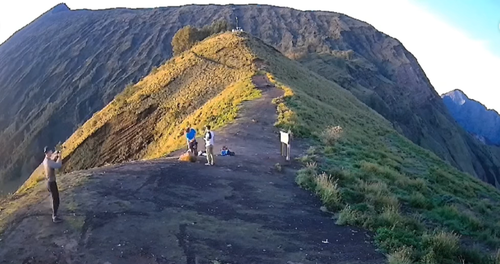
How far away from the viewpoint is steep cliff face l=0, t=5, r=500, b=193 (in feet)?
220

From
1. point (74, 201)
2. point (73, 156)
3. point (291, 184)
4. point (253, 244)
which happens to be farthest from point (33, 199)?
point (73, 156)

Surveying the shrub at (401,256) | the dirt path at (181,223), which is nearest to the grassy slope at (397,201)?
the shrub at (401,256)

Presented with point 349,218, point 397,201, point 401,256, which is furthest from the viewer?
point 397,201

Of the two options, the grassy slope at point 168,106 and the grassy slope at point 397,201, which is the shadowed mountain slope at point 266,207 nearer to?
the grassy slope at point 397,201

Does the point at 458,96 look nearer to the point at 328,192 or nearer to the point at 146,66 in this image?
the point at 146,66

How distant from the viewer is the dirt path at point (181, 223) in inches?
335

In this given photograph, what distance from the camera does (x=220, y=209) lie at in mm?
10906

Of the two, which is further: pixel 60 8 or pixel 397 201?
pixel 60 8

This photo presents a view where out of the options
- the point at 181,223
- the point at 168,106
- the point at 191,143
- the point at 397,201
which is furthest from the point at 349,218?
the point at 168,106

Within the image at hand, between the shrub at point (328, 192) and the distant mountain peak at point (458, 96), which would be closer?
the shrub at point (328, 192)

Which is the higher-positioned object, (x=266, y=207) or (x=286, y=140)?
(x=286, y=140)

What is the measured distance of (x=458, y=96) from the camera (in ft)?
389

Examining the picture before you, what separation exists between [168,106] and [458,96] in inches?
3838

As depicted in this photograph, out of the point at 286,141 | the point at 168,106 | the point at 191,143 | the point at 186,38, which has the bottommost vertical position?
the point at 168,106
